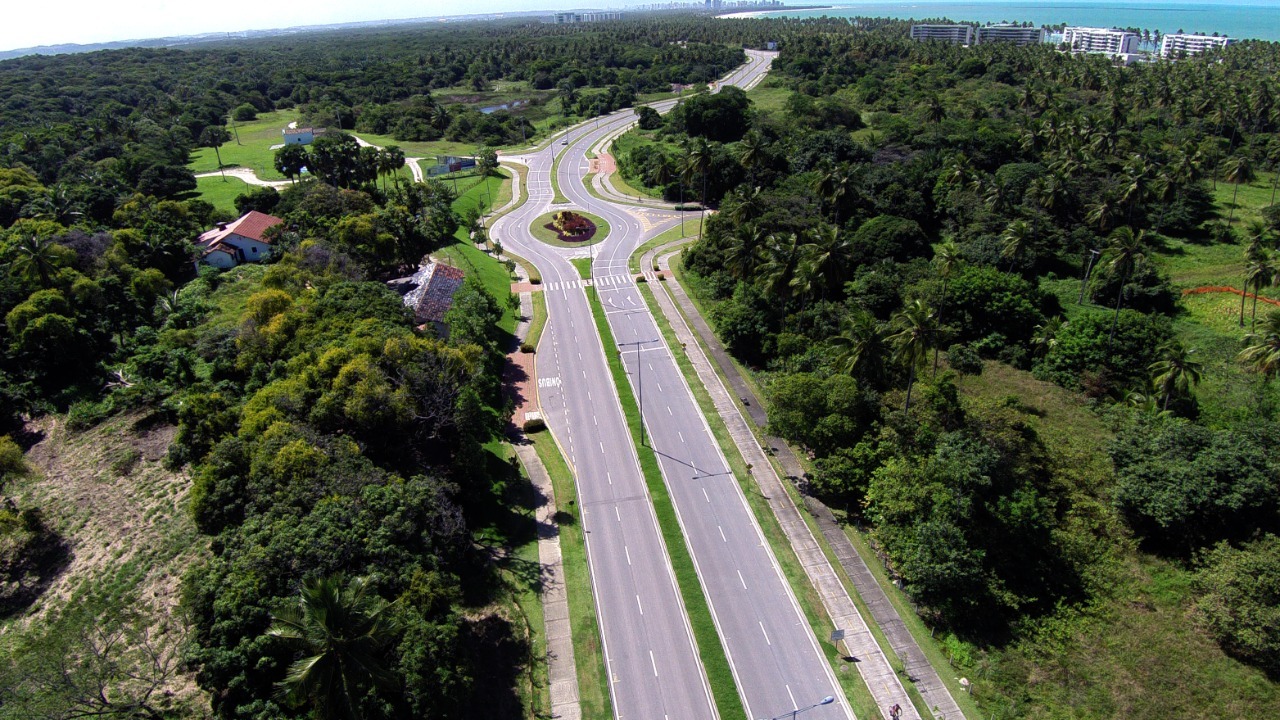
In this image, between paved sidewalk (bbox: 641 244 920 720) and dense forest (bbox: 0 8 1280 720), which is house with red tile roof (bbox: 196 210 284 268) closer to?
dense forest (bbox: 0 8 1280 720)

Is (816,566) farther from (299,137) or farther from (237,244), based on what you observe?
(299,137)

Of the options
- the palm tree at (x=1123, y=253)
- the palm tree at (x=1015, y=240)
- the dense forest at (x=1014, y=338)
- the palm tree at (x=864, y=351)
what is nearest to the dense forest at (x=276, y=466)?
the dense forest at (x=1014, y=338)

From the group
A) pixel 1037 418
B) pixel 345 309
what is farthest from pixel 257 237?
pixel 1037 418

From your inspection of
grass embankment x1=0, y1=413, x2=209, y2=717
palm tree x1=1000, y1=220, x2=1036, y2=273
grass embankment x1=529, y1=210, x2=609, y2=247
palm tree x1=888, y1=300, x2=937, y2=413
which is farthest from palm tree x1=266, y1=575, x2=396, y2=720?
palm tree x1=1000, y1=220, x2=1036, y2=273

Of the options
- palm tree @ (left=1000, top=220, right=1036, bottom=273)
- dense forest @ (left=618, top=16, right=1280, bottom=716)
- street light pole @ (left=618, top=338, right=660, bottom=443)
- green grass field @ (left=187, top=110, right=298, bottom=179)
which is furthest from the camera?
green grass field @ (left=187, top=110, right=298, bottom=179)

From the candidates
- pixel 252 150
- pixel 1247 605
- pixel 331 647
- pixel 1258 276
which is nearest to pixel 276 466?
pixel 331 647

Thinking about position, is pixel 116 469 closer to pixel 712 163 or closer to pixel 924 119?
pixel 712 163
